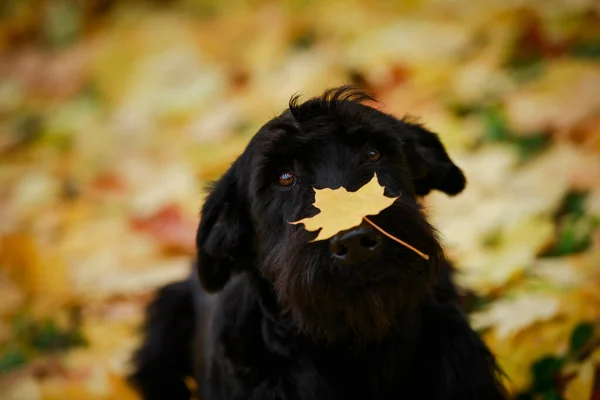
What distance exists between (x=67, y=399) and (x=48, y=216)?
2.48 m

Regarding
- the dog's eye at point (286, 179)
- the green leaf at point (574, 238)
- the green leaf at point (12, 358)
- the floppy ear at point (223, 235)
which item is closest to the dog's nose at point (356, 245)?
the dog's eye at point (286, 179)

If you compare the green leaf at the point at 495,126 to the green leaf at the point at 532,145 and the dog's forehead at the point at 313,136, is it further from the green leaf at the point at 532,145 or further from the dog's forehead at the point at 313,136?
the dog's forehead at the point at 313,136

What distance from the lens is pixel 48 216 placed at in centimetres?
554

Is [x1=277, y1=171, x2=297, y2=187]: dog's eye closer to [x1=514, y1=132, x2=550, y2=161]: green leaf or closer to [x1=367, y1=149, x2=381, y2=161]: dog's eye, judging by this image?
[x1=367, y1=149, x2=381, y2=161]: dog's eye

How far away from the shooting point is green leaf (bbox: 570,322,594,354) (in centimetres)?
281

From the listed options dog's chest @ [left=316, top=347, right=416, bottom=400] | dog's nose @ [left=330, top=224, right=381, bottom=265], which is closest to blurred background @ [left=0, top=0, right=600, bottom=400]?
dog's chest @ [left=316, top=347, right=416, bottom=400]

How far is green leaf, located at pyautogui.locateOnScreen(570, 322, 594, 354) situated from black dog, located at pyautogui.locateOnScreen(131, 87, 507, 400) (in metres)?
0.42

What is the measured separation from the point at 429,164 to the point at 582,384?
101cm

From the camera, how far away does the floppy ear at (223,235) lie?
8.78 ft

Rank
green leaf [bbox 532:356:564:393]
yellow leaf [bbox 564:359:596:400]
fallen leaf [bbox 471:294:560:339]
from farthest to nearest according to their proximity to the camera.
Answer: fallen leaf [bbox 471:294:560:339], green leaf [bbox 532:356:564:393], yellow leaf [bbox 564:359:596:400]

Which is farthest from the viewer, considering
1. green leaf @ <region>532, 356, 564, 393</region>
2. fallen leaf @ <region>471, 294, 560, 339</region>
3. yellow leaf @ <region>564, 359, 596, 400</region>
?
fallen leaf @ <region>471, 294, 560, 339</region>

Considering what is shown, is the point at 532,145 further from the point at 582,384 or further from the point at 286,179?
the point at 286,179

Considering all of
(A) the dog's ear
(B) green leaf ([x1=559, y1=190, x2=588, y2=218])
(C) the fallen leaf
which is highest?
(B) green leaf ([x1=559, y1=190, x2=588, y2=218])

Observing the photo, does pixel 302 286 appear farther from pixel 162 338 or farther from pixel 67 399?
pixel 67 399
